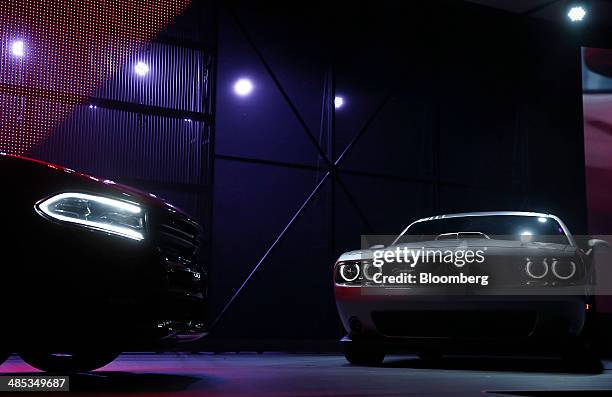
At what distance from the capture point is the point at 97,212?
3748 millimetres

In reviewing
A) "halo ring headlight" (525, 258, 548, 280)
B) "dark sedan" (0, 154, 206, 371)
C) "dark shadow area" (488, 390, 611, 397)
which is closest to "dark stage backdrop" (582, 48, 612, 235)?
"halo ring headlight" (525, 258, 548, 280)

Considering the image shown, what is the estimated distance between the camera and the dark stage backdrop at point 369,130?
11633 millimetres

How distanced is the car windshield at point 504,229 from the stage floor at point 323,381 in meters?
1.01

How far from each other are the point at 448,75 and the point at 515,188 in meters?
2.09

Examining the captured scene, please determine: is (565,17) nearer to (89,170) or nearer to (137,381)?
(89,170)

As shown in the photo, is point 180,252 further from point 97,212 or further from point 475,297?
point 475,297

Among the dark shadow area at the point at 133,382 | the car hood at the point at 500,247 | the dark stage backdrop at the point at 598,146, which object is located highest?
the dark stage backdrop at the point at 598,146

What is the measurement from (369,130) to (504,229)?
241 inches

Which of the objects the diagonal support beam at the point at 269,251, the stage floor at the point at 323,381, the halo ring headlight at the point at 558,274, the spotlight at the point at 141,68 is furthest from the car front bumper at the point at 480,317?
the spotlight at the point at 141,68

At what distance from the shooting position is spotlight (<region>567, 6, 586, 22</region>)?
1206cm

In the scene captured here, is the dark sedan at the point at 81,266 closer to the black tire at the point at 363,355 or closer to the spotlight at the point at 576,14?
the black tire at the point at 363,355

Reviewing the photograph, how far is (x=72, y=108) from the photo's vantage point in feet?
28.6

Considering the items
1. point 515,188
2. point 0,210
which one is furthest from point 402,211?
point 0,210

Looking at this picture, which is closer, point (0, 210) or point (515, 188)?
point (0, 210)
